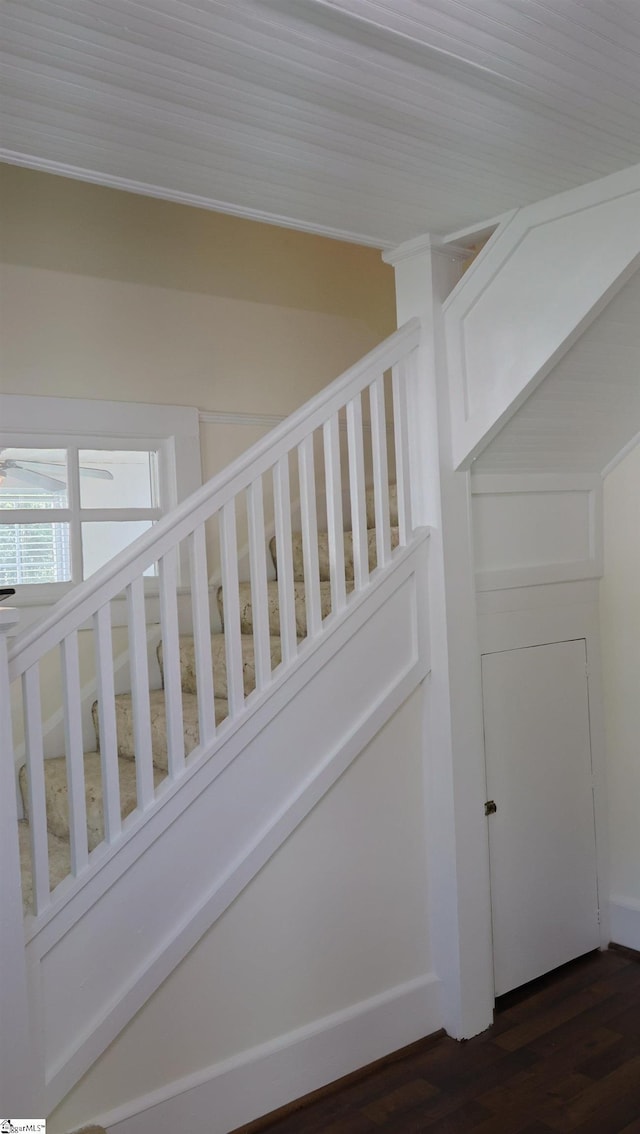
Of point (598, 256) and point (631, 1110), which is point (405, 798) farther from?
point (598, 256)

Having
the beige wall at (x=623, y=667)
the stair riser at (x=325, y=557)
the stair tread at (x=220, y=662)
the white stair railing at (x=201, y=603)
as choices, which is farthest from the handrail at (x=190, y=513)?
the beige wall at (x=623, y=667)

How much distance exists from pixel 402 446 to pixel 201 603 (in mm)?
990

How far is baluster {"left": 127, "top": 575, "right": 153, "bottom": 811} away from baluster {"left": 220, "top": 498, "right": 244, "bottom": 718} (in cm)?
28

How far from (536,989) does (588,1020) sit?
28 centimetres

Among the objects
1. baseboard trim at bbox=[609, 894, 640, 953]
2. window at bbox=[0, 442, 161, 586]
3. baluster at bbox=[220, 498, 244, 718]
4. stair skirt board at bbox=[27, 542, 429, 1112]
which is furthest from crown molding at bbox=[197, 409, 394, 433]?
baseboard trim at bbox=[609, 894, 640, 953]

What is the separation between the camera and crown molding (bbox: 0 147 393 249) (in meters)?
2.41

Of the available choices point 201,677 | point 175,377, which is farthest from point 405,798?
point 175,377

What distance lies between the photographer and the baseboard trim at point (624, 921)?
12.3ft

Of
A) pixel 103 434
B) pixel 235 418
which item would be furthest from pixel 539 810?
pixel 103 434

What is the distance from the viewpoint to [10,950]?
2230 mm

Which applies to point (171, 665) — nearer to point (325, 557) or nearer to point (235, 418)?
point (325, 557)

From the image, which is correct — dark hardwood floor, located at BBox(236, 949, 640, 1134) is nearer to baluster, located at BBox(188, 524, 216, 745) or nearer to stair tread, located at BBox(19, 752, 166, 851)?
stair tread, located at BBox(19, 752, 166, 851)

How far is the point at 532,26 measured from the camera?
6.27 ft

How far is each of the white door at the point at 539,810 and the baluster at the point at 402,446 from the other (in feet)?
2.04
